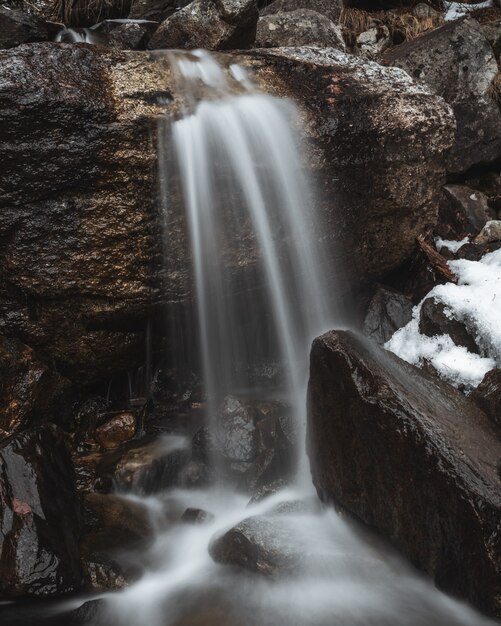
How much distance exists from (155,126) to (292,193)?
1.45 m

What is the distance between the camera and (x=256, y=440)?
14.4 feet

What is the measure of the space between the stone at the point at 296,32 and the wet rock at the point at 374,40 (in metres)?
1.91

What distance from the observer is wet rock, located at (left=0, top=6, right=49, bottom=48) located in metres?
6.35

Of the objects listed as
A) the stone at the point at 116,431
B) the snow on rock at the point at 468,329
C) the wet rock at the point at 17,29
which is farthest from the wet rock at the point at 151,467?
the wet rock at the point at 17,29

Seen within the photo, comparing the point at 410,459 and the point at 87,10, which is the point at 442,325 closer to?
the point at 410,459

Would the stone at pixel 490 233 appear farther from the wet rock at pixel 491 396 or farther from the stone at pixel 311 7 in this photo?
the stone at pixel 311 7

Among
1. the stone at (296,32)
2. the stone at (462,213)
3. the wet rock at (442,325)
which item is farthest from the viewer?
the stone at (296,32)

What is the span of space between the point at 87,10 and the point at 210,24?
12.9 feet

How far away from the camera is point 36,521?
288 cm

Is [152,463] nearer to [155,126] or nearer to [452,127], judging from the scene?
[155,126]

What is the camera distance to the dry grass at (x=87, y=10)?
8.60 metres

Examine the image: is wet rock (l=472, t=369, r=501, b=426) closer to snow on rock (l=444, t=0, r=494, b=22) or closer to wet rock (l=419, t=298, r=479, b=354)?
wet rock (l=419, t=298, r=479, b=354)

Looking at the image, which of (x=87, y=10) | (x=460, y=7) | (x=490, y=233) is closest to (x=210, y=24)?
(x=87, y=10)

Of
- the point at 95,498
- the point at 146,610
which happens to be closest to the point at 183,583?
the point at 146,610
